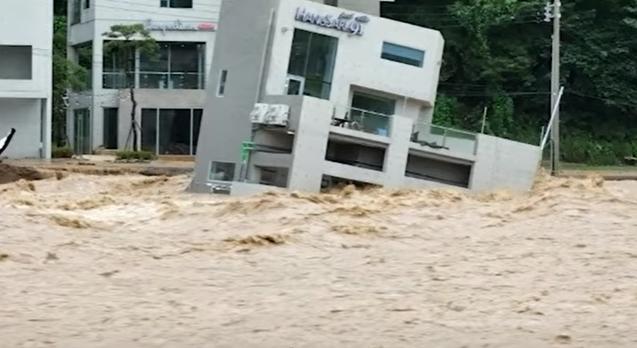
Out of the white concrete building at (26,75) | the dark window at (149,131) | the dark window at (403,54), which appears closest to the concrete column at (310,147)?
the dark window at (403,54)

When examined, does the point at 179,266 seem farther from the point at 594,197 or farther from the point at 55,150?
the point at 55,150

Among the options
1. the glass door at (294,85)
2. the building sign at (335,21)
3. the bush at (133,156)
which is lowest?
the bush at (133,156)

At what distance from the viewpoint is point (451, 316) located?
53.9ft

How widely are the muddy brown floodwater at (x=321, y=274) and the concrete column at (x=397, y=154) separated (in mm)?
5354

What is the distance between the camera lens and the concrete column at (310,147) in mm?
39406

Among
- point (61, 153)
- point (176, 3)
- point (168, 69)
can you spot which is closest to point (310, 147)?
point (61, 153)

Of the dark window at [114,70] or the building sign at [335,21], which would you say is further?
the dark window at [114,70]

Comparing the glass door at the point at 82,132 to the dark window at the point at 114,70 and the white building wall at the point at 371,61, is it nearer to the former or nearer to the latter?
the dark window at the point at 114,70

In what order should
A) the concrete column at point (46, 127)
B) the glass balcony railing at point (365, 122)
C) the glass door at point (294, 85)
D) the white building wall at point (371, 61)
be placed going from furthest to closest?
the concrete column at point (46, 127) → the glass door at point (294, 85) → the white building wall at point (371, 61) → the glass balcony railing at point (365, 122)

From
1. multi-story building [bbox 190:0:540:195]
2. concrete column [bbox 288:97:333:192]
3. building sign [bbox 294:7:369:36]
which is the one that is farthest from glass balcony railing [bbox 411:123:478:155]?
building sign [bbox 294:7:369:36]

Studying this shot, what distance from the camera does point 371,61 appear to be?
42625 millimetres

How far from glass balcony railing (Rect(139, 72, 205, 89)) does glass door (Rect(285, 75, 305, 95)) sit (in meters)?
22.9

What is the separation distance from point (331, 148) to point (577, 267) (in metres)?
20.2

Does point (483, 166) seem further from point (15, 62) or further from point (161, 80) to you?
point (161, 80)
